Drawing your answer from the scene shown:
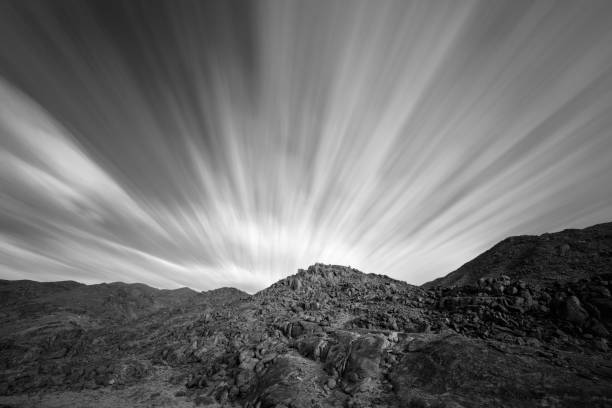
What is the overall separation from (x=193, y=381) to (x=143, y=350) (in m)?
16.8

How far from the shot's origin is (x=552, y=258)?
33719 millimetres

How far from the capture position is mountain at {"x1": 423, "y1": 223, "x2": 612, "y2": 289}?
95.9 feet

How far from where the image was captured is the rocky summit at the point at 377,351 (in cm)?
1228

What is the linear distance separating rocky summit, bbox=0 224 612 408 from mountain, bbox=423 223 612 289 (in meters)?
0.24

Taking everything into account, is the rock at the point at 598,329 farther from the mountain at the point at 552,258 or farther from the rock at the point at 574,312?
the mountain at the point at 552,258

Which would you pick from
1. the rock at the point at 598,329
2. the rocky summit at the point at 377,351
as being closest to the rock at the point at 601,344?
the rocky summit at the point at 377,351

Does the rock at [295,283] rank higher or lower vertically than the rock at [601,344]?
higher

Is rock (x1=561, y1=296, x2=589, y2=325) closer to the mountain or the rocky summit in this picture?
the rocky summit

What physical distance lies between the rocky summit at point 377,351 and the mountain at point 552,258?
0.78ft

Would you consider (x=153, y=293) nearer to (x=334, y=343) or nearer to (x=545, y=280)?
(x=334, y=343)

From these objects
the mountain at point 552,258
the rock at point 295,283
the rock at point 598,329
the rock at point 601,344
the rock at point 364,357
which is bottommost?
the rock at point 364,357

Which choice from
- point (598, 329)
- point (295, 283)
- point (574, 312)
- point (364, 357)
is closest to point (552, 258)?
point (574, 312)

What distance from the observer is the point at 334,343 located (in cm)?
1861

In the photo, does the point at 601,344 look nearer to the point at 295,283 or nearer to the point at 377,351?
the point at 377,351
